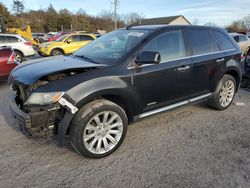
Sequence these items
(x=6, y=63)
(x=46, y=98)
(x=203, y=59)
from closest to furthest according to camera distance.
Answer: (x=46, y=98) → (x=203, y=59) → (x=6, y=63)

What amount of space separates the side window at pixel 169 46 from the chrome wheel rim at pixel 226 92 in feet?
4.96

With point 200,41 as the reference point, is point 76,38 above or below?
above

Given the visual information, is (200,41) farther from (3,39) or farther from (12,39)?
(3,39)

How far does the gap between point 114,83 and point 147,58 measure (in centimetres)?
58

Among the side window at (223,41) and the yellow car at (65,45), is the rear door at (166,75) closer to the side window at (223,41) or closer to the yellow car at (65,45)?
the side window at (223,41)

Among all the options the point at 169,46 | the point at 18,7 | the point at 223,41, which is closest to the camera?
the point at 169,46

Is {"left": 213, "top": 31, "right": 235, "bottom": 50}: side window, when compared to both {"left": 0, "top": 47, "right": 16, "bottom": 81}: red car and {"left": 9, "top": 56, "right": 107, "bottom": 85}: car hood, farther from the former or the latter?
{"left": 0, "top": 47, "right": 16, "bottom": 81}: red car

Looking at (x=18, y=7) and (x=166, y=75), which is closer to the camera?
(x=166, y=75)

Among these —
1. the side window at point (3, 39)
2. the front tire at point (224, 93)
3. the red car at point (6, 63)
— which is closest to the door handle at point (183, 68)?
the front tire at point (224, 93)

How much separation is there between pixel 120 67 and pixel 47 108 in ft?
3.59

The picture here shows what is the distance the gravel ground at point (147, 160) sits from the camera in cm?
254

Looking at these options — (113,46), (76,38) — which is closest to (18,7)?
(76,38)

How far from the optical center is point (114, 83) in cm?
292

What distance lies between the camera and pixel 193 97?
13.2ft
